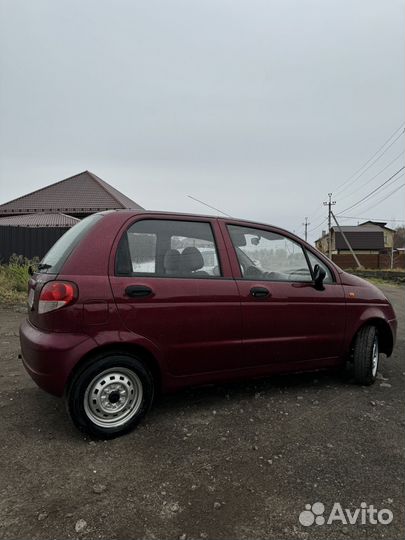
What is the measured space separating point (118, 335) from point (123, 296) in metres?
0.28

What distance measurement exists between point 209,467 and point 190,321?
1053mm

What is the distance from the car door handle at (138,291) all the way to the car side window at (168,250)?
0.11m

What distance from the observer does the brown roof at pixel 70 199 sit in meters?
27.2

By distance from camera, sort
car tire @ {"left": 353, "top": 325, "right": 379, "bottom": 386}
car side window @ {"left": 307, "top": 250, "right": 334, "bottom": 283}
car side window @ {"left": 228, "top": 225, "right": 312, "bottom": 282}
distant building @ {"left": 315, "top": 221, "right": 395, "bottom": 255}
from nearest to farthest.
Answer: car side window @ {"left": 228, "top": 225, "right": 312, "bottom": 282} < car side window @ {"left": 307, "top": 250, "right": 334, "bottom": 283} < car tire @ {"left": 353, "top": 325, "right": 379, "bottom": 386} < distant building @ {"left": 315, "top": 221, "right": 395, "bottom": 255}

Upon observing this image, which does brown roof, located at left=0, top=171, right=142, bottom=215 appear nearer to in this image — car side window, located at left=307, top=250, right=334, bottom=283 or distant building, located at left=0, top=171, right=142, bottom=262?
distant building, located at left=0, top=171, right=142, bottom=262

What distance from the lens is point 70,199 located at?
28.2 m

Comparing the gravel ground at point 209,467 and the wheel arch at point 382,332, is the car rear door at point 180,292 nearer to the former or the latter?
the gravel ground at point 209,467

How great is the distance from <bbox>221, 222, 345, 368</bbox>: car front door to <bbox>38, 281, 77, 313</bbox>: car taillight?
4.53 feet

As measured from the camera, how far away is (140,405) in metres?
3.03

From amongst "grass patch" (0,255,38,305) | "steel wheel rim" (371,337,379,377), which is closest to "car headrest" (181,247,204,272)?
"steel wheel rim" (371,337,379,377)

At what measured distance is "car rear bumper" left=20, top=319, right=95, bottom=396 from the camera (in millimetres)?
2736

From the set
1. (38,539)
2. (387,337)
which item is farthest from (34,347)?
(387,337)

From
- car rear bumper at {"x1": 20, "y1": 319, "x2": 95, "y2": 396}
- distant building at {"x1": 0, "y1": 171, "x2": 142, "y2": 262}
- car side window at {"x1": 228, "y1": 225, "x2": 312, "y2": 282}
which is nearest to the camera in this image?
car rear bumper at {"x1": 20, "y1": 319, "x2": 95, "y2": 396}

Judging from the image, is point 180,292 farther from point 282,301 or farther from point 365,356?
point 365,356
